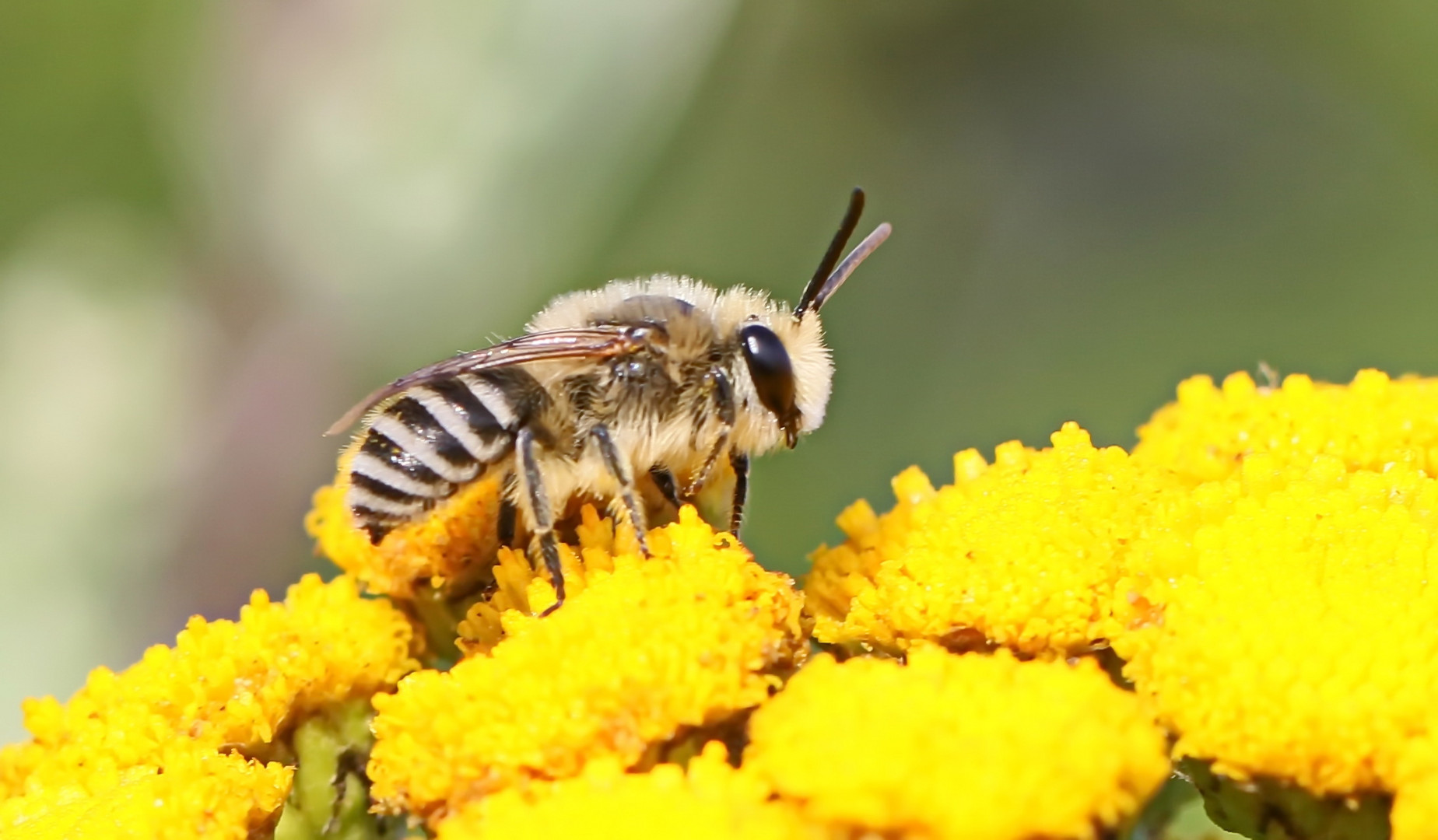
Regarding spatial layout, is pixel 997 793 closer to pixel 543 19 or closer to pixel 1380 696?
pixel 1380 696

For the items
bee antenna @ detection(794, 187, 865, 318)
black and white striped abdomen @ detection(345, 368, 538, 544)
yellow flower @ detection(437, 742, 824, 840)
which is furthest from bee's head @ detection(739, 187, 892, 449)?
yellow flower @ detection(437, 742, 824, 840)

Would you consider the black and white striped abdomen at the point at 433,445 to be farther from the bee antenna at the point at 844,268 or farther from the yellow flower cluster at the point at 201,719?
the bee antenna at the point at 844,268

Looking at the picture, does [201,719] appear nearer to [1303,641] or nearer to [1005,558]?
[1005,558]

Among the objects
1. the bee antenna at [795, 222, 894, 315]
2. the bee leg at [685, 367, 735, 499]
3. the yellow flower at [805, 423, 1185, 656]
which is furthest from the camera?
the bee antenna at [795, 222, 894, 315]

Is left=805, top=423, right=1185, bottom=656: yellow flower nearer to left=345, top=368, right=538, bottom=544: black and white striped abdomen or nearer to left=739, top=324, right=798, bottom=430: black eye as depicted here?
left=739, top=324, right=798, bottom=430: black eye

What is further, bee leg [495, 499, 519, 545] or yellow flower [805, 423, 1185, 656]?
bee leg [495, 499, 519, 545]

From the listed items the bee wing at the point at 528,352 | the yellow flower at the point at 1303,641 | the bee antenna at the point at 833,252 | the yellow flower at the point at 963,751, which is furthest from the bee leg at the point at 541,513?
the yellow flower at the point at 1303,641

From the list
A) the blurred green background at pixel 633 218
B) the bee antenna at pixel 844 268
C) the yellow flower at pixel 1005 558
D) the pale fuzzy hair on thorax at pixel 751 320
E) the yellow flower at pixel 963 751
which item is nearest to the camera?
the yellow flower at pixel 963 751

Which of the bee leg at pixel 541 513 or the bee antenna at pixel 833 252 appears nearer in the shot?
the bee leg at pixel 541 513
